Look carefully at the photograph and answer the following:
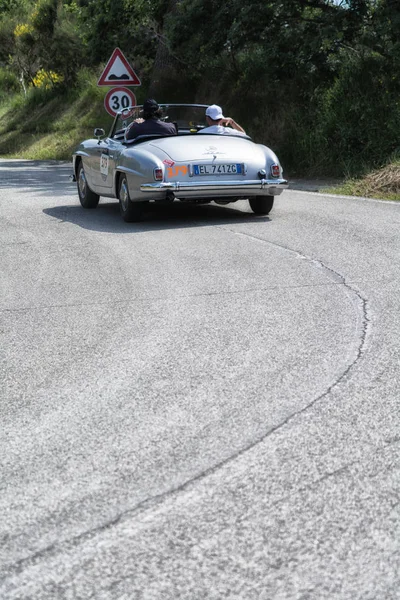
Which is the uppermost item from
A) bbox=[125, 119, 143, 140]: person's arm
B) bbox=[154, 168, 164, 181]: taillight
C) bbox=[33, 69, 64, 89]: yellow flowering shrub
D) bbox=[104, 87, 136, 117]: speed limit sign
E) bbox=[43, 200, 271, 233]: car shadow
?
bbox=[33, 69, 64, 89]: yellow flowering shrub

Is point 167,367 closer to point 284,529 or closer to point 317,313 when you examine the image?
point 317,313

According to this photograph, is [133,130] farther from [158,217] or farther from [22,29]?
[22,29]

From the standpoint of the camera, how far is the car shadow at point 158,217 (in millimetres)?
10544

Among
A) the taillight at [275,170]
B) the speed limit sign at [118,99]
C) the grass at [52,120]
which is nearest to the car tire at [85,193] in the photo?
the taillight at [275,170]

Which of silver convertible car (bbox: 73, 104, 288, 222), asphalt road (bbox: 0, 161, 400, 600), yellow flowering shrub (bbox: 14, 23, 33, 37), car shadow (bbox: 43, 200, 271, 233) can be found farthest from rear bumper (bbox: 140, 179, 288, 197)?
yellow flowering shrub (bbox: 14, 23, 33, 37)

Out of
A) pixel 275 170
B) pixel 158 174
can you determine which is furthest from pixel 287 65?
pixel 158 174

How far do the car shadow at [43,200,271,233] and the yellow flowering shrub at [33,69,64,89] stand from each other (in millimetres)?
24846

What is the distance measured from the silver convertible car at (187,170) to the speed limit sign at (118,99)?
23.7 ft

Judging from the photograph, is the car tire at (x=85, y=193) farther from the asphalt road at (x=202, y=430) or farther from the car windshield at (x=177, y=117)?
the asphalt road at (x=202, y=430)

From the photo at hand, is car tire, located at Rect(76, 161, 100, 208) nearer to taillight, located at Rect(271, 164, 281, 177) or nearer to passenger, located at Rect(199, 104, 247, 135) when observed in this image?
passenger, located at Rect(199, 104, 247, 135)

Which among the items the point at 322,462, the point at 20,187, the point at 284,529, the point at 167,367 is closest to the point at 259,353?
the point at 167,367

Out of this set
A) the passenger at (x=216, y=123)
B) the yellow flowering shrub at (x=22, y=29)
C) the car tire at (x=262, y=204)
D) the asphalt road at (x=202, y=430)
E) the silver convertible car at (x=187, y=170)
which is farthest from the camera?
the yellow flowering shrub at (x=22, y=29)

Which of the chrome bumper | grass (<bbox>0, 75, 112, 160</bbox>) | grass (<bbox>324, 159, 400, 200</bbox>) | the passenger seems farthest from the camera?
grass (<bbox>0, 75, 112, 160</bbox>)

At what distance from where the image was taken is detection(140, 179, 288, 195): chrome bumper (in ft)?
32.8
